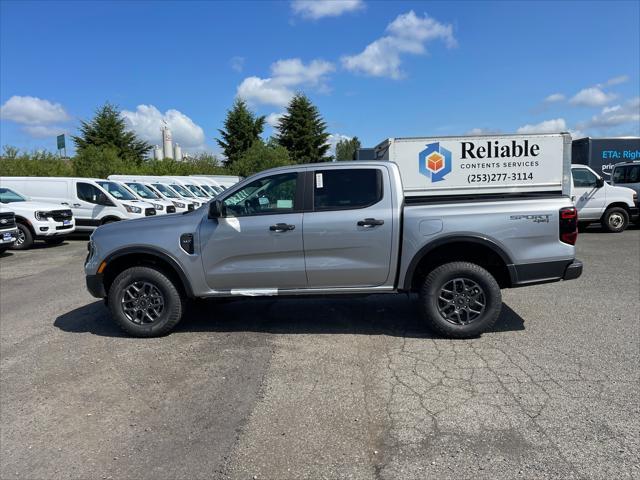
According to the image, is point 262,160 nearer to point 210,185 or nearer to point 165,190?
point 210,185

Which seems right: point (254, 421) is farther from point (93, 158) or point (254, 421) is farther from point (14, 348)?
point (93, 158)

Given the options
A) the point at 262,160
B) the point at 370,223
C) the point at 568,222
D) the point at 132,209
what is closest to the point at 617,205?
the point at 568,222

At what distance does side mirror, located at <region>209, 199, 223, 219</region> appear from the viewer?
520cm

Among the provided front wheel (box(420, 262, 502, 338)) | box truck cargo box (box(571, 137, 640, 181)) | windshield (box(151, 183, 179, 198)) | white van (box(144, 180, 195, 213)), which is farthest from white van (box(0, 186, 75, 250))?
box truck cargo box (box(571, 137, 640, 181))

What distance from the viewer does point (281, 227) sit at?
5.15m

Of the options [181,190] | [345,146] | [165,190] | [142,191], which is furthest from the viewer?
[345,146]

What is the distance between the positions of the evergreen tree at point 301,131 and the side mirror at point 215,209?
50.0 meters

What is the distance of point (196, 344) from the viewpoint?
5.29 m

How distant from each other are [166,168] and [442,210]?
127 ft

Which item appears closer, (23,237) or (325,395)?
(325,395)

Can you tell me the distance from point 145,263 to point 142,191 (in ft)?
48.1

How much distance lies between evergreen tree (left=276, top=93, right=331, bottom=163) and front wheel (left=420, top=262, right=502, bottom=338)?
50.4 metres

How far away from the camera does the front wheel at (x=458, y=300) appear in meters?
5.08

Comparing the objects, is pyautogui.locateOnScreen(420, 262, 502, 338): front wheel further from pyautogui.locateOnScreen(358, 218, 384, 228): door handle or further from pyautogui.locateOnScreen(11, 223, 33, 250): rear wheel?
pyautogui.locateOnScreen(11, 223, 33, 250): rear wheel
